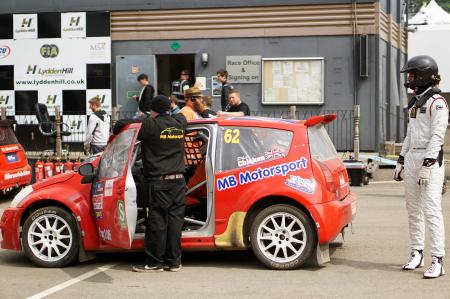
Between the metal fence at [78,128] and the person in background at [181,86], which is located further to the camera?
the metal fence at [78,128]

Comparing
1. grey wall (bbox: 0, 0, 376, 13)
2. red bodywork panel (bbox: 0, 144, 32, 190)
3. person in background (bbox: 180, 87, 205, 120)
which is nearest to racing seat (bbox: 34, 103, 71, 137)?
grey wall (bbox: 0, 0, 376, 13)

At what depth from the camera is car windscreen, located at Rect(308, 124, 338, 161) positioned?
7.79 m

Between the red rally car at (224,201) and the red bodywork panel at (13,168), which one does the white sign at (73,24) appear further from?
the red rally car at (224,201)

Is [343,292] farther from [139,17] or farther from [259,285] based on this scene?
[139,17]

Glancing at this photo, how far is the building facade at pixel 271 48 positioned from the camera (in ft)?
64.8

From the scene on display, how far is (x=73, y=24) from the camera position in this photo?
69.1 ft

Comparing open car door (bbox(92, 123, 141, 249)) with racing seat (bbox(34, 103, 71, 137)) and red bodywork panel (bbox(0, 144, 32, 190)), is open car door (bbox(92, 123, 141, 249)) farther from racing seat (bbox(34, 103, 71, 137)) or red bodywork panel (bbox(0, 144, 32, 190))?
racing seat (bbox(34, 103, 71, 137))

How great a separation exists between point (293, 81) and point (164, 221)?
12.9 metres

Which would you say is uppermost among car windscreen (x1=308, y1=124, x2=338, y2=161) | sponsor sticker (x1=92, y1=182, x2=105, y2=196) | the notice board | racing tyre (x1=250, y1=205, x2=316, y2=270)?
the notice board

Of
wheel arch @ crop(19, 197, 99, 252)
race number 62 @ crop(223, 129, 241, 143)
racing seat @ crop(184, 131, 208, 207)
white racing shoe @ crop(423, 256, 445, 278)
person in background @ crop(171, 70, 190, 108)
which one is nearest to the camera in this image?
white racing shoe @ crop(423, 256, 445, 278)

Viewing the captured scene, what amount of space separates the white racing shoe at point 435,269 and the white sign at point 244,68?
1330 cm

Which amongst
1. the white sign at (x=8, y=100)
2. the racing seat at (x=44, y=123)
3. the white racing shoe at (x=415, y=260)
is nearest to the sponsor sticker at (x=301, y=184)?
the white racing shoe at (x=415, y=260)

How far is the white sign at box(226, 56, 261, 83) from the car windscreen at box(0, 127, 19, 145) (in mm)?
7882

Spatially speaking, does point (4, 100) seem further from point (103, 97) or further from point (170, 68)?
point (170, 68)
